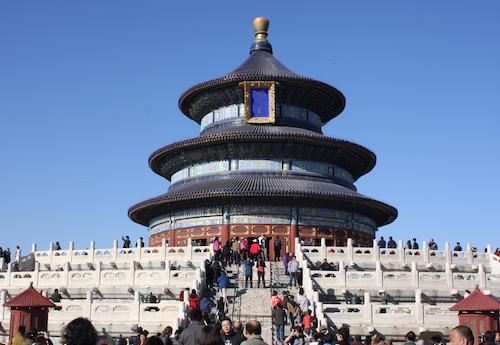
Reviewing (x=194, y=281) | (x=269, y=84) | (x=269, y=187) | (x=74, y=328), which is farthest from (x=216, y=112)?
(x=74, y=328)

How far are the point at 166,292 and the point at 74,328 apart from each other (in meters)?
16.2

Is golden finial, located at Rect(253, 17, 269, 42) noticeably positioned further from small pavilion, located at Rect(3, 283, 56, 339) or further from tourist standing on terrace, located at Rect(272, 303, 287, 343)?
small pavilion, located at Rect(3, 283, 56, 339)

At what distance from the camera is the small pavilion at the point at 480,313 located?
57.5 ft

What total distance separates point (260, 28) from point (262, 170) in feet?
44.4

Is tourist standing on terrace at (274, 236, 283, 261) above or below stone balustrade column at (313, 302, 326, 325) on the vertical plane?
above

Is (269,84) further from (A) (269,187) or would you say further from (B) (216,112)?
(A) (269,187)

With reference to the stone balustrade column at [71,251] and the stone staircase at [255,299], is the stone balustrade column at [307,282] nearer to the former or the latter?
the stone staircase at [255,299]

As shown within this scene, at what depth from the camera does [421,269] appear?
92.7ft

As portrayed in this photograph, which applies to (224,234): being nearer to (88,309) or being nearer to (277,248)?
(277,248)

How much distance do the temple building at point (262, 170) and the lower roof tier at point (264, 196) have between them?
0.21 feet

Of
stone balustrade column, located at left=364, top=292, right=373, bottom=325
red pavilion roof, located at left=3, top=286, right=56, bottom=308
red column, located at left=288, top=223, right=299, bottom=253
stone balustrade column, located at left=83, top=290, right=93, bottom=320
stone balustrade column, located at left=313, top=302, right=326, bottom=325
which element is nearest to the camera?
red pavilion roof, located at left=3, top=286, right=56, bottom=308

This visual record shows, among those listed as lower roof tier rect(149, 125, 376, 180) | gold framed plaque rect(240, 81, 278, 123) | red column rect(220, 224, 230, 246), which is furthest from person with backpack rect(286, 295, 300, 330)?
gold framed plaque rect(240, 81, 278, 123)

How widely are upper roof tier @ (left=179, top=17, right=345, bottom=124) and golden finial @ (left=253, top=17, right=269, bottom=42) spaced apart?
2053 millimetres

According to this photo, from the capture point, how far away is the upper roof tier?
46.2m
